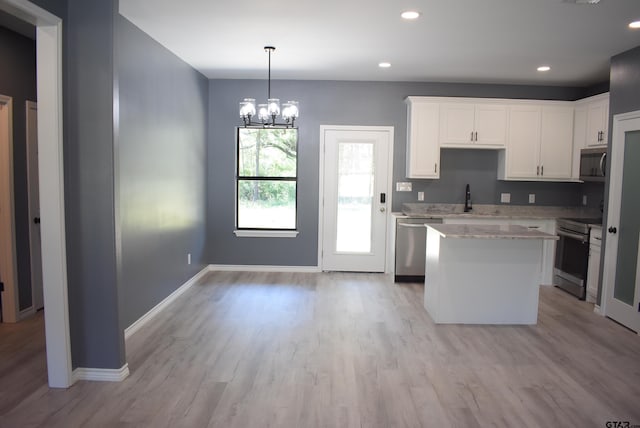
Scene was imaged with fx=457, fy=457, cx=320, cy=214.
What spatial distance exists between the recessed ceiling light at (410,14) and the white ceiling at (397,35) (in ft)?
0.15

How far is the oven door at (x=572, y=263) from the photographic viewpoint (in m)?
5.17

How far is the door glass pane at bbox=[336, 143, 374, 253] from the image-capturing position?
6.27 m

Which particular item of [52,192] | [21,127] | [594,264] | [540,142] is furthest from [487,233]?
[21,127]

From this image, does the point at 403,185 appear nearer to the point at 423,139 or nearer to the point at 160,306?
the point at 423,139

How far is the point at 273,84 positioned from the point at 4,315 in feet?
13.2

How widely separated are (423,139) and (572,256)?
226cm

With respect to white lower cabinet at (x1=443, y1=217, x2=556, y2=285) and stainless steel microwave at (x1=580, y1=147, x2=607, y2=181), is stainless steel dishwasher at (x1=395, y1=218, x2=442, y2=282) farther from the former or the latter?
stainless steel microwave at (x1=580, y1=147, x2=607, y2=181)

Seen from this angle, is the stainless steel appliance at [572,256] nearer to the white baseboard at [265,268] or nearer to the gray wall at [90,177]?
the white baseboard at [265,268]

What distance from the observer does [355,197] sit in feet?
20.7

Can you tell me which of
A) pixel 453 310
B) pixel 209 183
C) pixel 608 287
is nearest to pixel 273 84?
pixel 209 183

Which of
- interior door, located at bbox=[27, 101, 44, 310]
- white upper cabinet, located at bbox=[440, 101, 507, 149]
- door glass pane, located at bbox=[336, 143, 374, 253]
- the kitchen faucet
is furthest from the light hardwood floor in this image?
white upper cabinet, located at bbox=[440, 101, 507, 149]

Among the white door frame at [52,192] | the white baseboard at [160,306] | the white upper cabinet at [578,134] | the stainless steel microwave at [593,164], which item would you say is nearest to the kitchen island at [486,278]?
the stainless steel microwave at [593,164]

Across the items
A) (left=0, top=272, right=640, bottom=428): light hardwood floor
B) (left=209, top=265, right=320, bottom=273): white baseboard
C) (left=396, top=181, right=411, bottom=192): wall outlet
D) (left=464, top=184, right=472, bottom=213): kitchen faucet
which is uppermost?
(left=396, top=181, right=411, bottom=192): wall outlet

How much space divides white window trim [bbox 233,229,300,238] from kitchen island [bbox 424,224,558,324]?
97.5 inches
